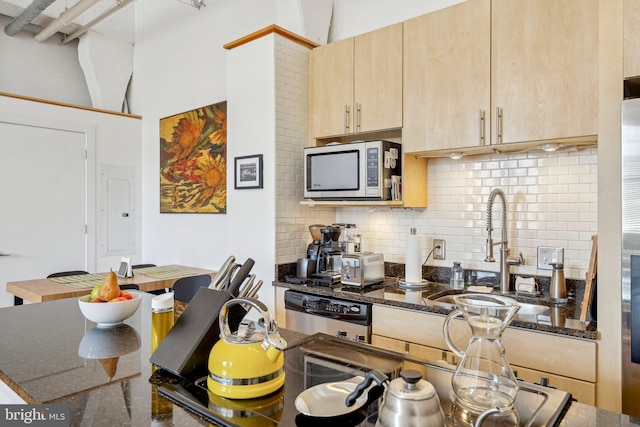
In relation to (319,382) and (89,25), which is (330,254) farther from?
(89,25)

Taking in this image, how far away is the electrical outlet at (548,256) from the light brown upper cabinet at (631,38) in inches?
40.6

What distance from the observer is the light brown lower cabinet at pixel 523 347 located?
1858 millimetres

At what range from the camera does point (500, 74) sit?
2.37m

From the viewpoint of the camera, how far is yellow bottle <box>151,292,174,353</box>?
134cm

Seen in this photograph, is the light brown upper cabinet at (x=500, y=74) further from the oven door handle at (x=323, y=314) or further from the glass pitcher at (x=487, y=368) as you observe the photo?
the glass pitcher at (x=487, y=368)

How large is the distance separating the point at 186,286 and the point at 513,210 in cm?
240

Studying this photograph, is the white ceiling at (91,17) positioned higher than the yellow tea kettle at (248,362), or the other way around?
→ the white ceiling at (91,17)

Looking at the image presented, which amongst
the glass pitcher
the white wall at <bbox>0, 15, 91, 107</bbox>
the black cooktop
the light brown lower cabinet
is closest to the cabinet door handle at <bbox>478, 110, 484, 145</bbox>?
the light brown lower cabinet

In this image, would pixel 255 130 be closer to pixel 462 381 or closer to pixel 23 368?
pixel 23 368

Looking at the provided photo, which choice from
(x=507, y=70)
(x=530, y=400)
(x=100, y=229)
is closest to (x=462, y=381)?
(x=530, y=400)

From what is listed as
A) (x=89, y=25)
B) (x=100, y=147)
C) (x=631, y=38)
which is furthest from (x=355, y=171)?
(x=89, y=25)

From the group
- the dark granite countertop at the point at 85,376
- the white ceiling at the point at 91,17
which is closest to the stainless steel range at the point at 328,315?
the dark granite countertop at the point at 85,376

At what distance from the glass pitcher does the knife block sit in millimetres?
598

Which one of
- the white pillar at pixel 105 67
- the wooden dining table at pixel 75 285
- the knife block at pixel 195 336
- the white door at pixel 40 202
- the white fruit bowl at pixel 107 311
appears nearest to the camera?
the knife block at pixel 195 336
